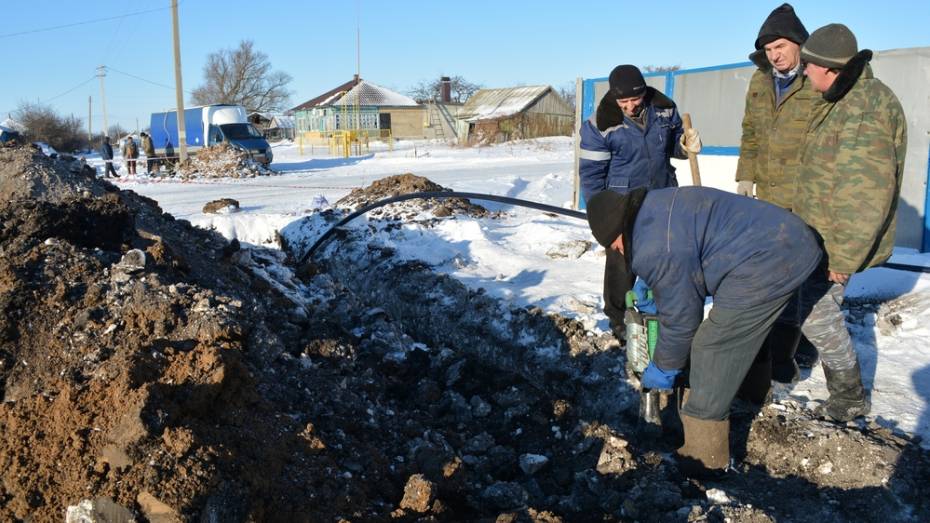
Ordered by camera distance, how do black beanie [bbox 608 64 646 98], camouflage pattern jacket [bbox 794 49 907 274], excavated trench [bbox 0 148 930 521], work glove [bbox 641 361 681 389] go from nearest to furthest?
1. excavated trench [bbox 0 148 930 521]
2. camouflage pattern jacket [bbox 794 49 907 274]
3. work glove [bbox 641 361 681 389]
4. black beanie [bbox 608 64 646 98]

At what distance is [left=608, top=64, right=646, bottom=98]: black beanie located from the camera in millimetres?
4281

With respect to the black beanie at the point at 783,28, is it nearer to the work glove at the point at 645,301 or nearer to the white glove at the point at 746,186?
the white glove at the point at 746,186

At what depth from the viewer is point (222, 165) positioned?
2098 centimetres

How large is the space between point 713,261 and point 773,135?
4.90ft

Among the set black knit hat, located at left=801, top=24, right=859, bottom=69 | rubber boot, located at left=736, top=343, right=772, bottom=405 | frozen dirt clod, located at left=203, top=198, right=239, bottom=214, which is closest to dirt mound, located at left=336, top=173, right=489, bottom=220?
frozen dirt clod, located at left=203, top=198, right=239, bottom=214

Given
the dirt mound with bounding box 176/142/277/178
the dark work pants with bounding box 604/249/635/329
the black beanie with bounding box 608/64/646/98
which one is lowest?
the dark work pants with bounding box 604/249/635/329

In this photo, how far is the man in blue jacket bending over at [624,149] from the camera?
4.54 metres

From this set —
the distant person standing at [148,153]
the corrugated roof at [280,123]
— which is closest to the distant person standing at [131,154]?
the distant person standing at [148,153]

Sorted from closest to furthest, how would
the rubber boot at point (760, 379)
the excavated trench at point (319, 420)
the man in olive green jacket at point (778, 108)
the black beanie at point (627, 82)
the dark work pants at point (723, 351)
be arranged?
the excavated trench at point (319, 420) < the dark work pants at point (723, 351) < the rubber boot at point (760, 379) < the man in olive green jacket at point (778, 108) < the black beanie at point (627, 82)

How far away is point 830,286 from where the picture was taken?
362 centimetres

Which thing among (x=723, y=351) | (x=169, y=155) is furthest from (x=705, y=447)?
(x=169, y=155)

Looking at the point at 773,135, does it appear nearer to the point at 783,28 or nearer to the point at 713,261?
the point at 783,28

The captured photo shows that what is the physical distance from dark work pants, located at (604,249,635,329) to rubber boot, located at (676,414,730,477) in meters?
1.23

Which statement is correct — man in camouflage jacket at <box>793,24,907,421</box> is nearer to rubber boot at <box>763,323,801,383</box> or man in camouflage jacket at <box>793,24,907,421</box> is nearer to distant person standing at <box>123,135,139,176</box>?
rubber boot at <box>763,323,801,383</box>
